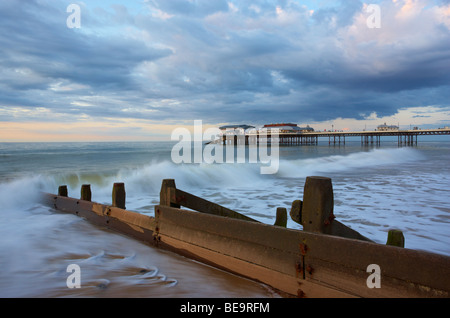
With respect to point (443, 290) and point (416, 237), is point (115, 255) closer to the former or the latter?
point (443, 290)

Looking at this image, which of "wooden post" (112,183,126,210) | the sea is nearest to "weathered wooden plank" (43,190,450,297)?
the sea

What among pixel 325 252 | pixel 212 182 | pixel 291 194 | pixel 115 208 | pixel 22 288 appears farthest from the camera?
pixel 212 182

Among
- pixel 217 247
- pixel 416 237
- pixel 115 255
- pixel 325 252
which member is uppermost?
pixel 325 252

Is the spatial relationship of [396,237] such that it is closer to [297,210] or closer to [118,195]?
[297,210]

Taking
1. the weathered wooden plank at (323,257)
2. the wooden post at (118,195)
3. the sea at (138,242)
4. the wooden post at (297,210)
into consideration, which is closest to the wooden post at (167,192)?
the weathered wooden plank at (323,257)

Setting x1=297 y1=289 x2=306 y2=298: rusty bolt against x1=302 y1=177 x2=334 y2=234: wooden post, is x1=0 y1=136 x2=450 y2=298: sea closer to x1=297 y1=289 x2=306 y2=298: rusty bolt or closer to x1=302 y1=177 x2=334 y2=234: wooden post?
x1=297 y1=289 x2=306 y2=298: rusty bolt

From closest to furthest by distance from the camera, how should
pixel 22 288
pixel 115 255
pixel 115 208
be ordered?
1. pixel 22 288
2. pixel 115 255
3. pixel 115 208

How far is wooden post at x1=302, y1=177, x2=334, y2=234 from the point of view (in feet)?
9.25

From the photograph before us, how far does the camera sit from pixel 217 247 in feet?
11.2

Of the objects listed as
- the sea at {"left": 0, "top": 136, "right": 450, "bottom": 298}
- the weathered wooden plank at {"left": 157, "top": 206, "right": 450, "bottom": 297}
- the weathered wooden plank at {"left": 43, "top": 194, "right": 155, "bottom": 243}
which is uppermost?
the weathered wooden plank at {"left": 157, "top": 206, "right": 450, "bottom": 297}

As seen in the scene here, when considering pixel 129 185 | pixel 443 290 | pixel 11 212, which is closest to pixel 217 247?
pixel 443 290

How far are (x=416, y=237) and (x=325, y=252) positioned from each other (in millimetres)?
4866

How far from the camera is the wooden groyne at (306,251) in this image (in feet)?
6.97

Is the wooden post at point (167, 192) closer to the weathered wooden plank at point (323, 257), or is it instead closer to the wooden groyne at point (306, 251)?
the wooden groyne at point (306, 251)
